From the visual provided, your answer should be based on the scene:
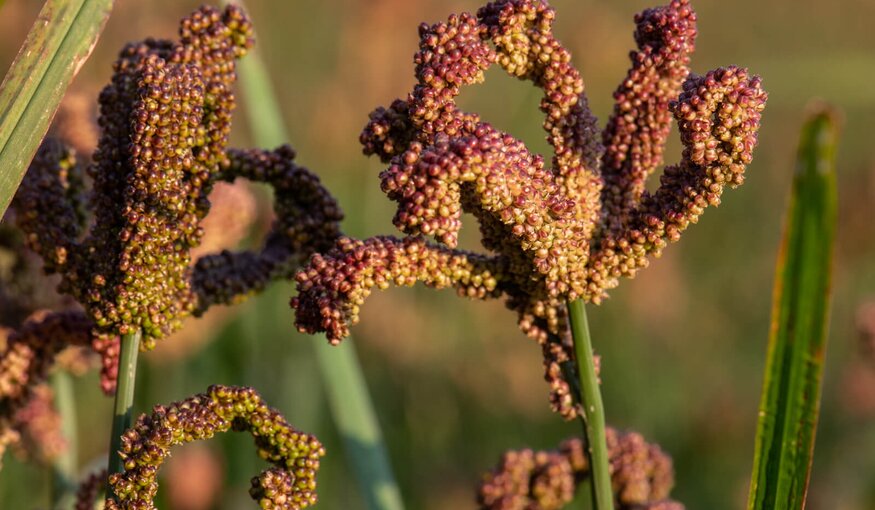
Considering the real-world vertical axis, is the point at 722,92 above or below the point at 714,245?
below

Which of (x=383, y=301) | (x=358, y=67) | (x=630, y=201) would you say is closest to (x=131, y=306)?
(x=630, y=201)

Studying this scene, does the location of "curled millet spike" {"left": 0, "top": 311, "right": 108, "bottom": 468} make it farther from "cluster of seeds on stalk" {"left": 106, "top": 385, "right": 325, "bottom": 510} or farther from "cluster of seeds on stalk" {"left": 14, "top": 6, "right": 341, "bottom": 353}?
"cluster of seeds on stalk" {"left": 106, "top": 385, "right": 325, "bottom": 510}

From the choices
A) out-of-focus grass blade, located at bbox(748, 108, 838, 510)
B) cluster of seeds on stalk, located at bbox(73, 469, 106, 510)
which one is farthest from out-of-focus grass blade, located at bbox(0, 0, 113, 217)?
out-of-focus grass blade, located at bbox(748, 108, 838, 510)

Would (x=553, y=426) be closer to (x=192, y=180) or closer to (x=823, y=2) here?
(x=192, y=180)

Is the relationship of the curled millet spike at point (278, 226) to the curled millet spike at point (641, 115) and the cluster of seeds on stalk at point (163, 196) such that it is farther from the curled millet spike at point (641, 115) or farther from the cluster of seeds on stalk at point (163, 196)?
the curled millet spike at point (641, 115)

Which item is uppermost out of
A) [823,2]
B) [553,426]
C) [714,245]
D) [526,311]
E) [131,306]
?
[823,2]

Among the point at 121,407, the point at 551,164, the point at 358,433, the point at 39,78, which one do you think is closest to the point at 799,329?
the point at 551,164
